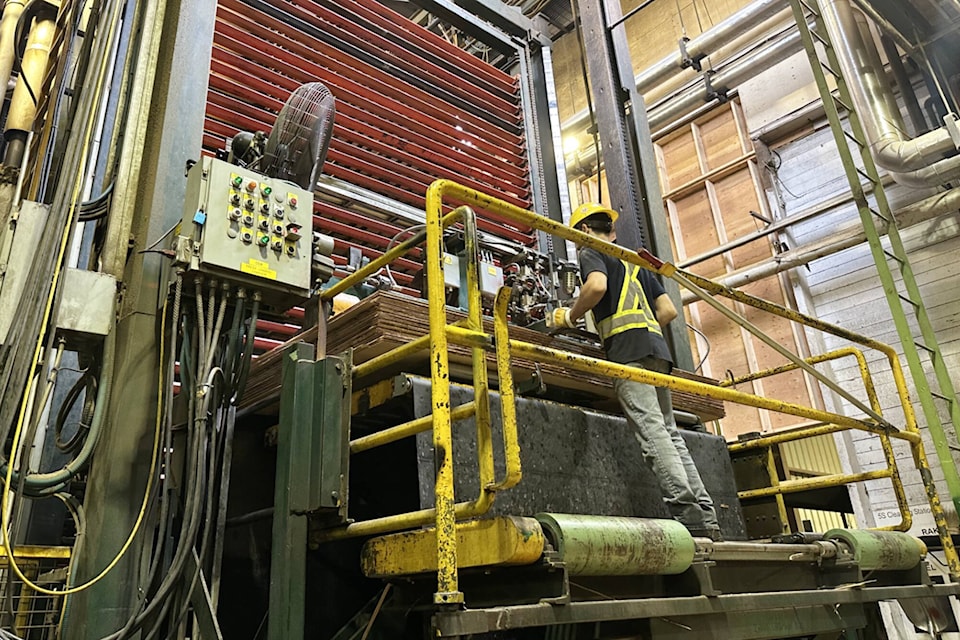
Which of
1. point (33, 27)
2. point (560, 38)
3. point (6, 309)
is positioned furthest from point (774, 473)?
point (560, 38)

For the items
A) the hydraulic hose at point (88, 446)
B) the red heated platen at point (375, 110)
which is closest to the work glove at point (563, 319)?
the hydraulic hose at point (88, 446)

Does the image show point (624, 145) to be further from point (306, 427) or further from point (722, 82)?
point (722, 82)

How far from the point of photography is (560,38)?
42.8ft

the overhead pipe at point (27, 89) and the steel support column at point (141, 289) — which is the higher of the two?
the overhead pipe at point (27, 89)

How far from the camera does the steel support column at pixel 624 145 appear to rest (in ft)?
16.3

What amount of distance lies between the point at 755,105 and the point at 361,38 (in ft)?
24.0

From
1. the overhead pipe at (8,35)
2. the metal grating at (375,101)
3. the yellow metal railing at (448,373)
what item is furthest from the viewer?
the overhead pipe at (8,35)

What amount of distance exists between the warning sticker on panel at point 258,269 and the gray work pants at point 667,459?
160 centimetres

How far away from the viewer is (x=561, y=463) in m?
3.06

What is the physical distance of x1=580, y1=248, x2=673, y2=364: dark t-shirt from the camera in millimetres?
3305

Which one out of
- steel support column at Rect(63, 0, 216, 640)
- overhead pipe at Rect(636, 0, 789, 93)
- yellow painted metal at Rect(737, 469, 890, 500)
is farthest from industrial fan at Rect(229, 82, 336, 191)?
overhead pipe at Rect(636, 0, 789, 93)

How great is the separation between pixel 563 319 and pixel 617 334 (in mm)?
267

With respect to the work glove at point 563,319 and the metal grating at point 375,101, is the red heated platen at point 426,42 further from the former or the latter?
the work glove at point 563,319

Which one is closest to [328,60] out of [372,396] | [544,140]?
[544,140]
